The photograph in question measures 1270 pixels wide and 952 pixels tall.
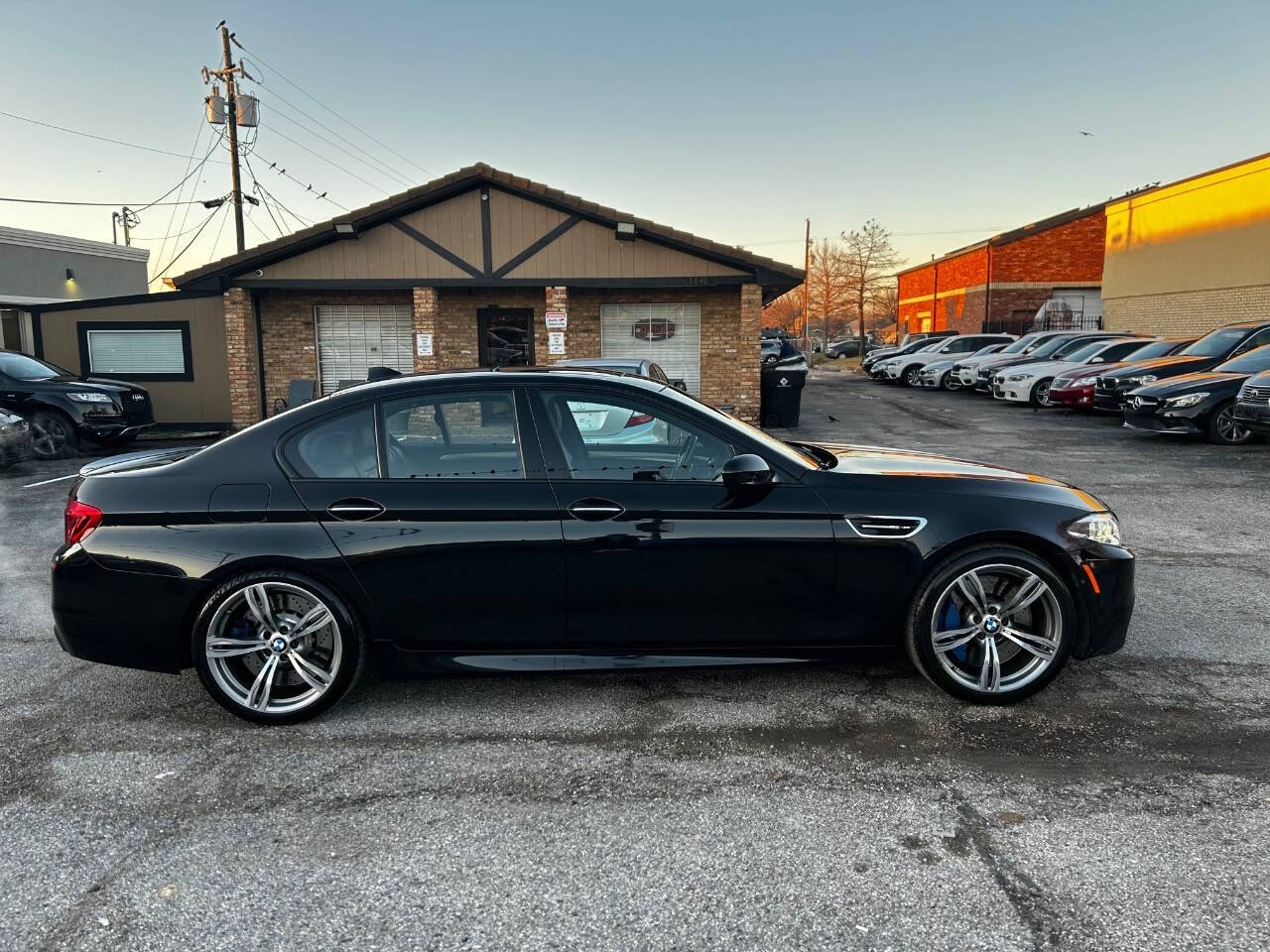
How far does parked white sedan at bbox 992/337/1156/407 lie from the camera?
19.5 meters

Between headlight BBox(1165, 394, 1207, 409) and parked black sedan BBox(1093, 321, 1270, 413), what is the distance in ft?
2.75

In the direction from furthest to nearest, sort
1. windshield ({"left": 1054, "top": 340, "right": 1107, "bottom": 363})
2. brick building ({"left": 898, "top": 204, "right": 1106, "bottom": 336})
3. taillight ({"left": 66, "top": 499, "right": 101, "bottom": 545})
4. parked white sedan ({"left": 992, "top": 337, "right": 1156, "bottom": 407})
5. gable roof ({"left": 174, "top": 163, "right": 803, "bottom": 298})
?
brick building ({"left": 898, "top": 204, "right": 1106, "bottom": 336})
windshield ({"left": 1054, "top": 340, "right": 1107, "bottom": 363})
parked white sedan ({"left": 992, "top": 337, "right": 1156, "bottom": 407})
gable roof ({"left": 174, "top": 163, "right": 803, "bottom": 298})
taillight ({"left": 66, "top": 499, "right": 101, "bottom": 545})

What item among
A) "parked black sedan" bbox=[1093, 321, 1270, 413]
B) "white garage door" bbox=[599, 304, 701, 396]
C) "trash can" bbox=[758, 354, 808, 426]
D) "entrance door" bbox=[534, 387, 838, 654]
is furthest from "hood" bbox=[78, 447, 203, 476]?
"white garage door" bbox=[599, 304, 701, 396]

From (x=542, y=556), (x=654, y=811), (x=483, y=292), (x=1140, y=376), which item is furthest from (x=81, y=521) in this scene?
(x=1140, y=376)

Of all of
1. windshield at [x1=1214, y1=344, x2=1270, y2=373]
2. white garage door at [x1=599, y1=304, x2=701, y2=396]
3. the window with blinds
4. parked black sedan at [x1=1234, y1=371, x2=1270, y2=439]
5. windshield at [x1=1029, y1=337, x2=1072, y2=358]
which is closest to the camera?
parked black sedan at [x1=1234, y1=371, x2=1270, y2=439]

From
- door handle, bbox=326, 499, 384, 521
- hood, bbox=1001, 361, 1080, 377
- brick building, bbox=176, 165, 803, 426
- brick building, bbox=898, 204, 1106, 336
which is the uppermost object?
brick building, bbox=898, 204, 1106, 336

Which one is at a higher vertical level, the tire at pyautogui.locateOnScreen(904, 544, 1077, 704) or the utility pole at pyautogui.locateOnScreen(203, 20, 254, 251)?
the utility pole at pyautogui.locateOnScreen(203, 20, 254, 251)

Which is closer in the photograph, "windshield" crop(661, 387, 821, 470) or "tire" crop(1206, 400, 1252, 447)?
"windshield" crop(661, 387, 821, 470)

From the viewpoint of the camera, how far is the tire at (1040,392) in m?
19.8

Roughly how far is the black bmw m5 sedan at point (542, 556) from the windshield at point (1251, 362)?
11.3 m

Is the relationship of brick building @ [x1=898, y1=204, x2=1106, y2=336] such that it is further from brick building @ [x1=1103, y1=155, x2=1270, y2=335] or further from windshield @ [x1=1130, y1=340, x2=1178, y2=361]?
windshield @ [x1=1130, y1=340, x2=1178, y2=361]

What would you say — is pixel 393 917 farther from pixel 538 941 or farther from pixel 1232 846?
pixel 1232 846

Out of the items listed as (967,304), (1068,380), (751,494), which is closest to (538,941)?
(751,494)

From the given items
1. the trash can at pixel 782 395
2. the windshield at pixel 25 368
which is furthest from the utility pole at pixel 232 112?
the trash can at pixel 782 395
